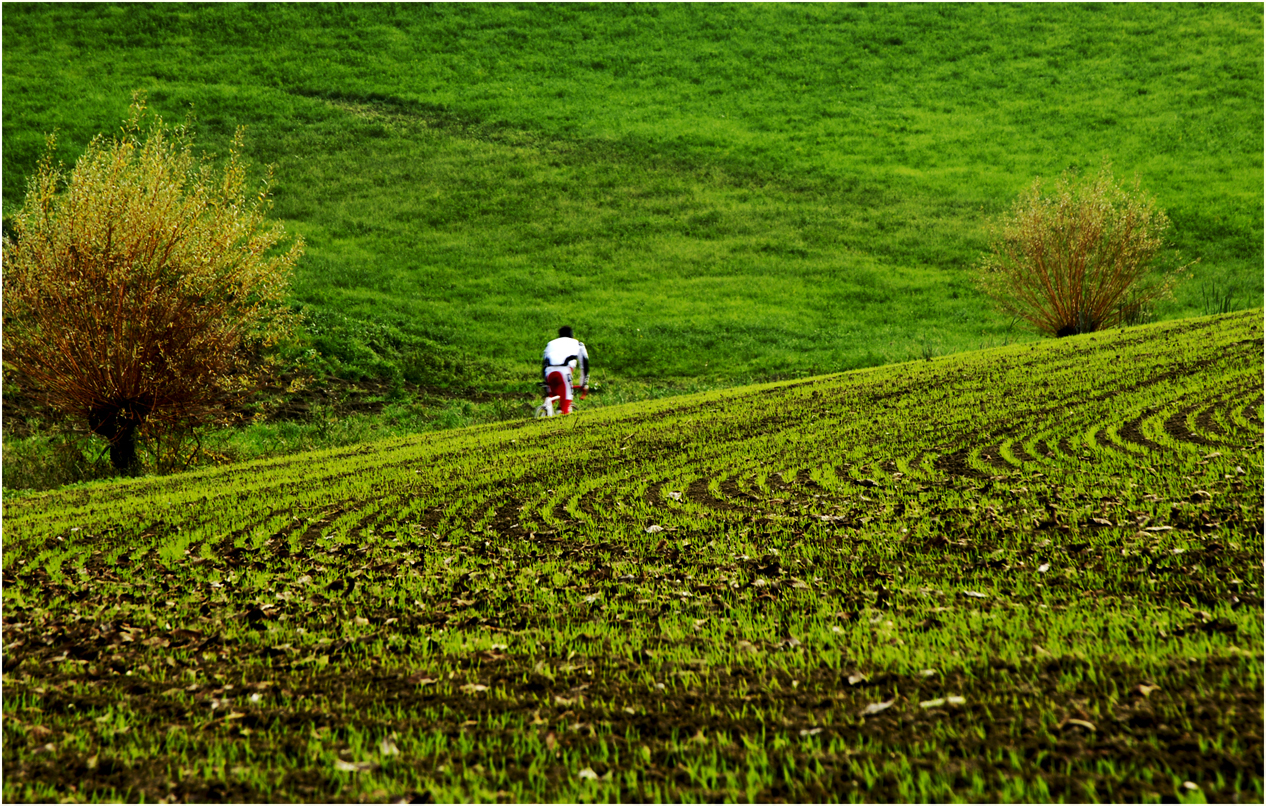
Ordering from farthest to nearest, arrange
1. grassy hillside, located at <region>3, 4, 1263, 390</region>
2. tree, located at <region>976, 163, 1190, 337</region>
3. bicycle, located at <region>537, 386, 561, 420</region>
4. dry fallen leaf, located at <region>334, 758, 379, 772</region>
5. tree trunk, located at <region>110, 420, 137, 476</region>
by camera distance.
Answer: grassy hillside, located at <region>3, 4, 1263, 390</region> → tree, located at <region>976, 163, 1190, 337</region> → bicycle, located at <region>537, 386, 561, 420</region> → tree trunk, located at <region>110, 420, 137, 476</region> → dry fallen leaf, located at <region>334, 758, 379, 772</region>

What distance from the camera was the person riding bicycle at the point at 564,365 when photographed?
79.5 feet

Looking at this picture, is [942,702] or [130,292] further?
[130,292]

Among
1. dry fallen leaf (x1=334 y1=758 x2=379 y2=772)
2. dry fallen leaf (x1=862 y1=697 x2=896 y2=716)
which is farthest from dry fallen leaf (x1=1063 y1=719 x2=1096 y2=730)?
dry fallen leaf (x1=334 y1=758 x2=379 y2=772)

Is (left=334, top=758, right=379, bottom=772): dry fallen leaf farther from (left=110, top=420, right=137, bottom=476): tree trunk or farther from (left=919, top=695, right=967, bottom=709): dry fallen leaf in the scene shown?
(left=110, top=420, right=137, bottom=476): tree trunk

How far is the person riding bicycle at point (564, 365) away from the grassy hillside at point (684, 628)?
839cm

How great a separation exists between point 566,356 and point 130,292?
10.2m

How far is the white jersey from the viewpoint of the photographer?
24203 millimetres

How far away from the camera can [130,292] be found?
66.3 ft

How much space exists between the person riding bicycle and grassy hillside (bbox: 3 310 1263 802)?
839 cm

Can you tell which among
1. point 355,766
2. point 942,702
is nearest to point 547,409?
point 355,766

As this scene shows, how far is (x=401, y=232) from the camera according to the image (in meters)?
52.4

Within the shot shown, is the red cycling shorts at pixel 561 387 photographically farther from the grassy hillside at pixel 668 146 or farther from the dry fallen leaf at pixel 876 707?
the dry fallen leaf at pixel 876 707

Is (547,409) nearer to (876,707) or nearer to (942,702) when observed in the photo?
(876,707)

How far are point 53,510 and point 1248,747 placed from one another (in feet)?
54.8
